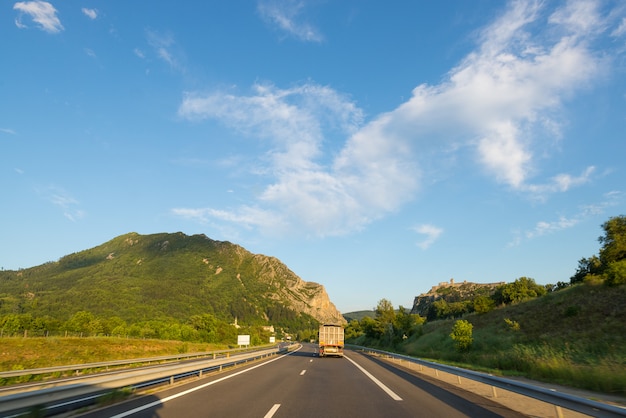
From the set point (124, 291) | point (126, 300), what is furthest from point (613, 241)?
point (124, 291)

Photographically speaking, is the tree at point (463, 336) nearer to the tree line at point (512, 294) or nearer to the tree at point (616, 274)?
the tree line at point (512, 294)

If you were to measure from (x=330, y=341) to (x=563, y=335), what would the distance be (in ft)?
64.3

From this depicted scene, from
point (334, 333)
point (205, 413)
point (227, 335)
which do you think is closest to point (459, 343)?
point (334, 333)

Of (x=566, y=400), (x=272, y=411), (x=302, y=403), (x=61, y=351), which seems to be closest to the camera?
(x=566, y=400)

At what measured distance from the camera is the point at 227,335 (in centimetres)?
11038

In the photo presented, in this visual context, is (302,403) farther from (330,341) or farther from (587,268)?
(587,268)

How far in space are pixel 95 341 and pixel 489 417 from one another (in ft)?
165

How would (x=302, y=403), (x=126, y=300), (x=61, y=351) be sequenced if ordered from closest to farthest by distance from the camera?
(x=302, y=403) < (x=61, y=351) < (x=126, y=300)

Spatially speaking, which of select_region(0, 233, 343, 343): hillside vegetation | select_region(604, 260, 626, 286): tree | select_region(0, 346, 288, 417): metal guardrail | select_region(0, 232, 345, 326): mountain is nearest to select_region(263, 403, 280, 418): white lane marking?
select_region(0, 346, 288, 417): metal guardrail

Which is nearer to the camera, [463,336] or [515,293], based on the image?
[463,336]

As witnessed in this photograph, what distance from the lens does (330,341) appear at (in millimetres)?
38656

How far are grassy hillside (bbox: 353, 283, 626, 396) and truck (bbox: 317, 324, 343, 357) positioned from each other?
9677mm

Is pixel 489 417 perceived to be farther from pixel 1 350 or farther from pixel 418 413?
pixel 1 350

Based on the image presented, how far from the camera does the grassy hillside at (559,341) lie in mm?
17641
